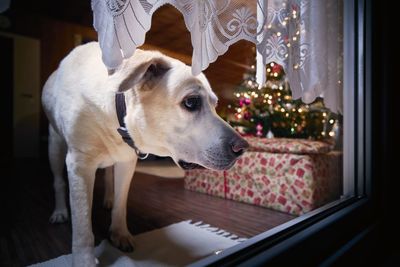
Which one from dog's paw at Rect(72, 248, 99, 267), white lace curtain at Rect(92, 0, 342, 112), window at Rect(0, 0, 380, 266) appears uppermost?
white lace curtain at Rect(92, 0, 342, 112)

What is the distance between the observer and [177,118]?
35.5 inches

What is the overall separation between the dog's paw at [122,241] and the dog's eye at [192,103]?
691mm

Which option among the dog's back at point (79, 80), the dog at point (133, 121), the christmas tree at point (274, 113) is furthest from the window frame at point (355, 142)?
the christmas tree at point (274, 113)

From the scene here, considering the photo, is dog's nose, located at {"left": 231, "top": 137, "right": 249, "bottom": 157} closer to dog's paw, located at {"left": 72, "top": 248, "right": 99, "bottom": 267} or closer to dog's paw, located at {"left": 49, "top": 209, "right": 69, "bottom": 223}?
dog's paw, located at {"left": 72, "top": 248, "right": 99, "bottom": 267}

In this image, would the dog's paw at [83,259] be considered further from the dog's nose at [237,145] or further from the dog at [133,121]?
the dog's nose at [237,145]

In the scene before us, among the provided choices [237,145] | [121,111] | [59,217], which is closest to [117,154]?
[121,111]

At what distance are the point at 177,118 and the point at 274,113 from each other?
166 centimetres

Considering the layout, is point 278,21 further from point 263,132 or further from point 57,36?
point 57,36

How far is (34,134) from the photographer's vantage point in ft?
13.4

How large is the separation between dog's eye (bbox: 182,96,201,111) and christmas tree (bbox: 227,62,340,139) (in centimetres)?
137

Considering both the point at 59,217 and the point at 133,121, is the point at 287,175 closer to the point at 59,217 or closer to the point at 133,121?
the point at 133,121

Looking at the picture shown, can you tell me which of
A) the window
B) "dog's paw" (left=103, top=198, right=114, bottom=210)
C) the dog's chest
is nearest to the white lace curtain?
the window

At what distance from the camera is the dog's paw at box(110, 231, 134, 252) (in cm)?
115

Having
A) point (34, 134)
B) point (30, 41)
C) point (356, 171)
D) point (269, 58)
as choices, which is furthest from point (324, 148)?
point (30, 41)
